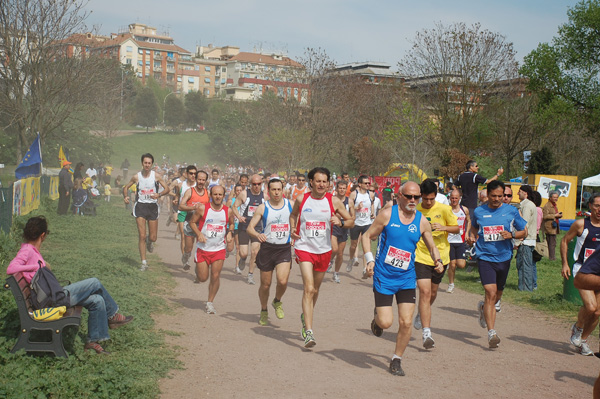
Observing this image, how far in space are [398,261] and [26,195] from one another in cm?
1552

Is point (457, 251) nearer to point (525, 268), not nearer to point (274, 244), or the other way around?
point (525, 268)

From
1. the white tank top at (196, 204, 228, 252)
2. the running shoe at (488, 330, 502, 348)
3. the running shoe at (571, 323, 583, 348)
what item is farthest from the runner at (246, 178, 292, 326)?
the running shoe at (571, 323, 583, 348)

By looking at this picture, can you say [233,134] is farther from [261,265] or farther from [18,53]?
[261,265]

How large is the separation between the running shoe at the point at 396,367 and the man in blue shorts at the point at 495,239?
1.96 metres

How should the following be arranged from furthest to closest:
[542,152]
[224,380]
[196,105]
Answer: [196,105], [542,152], [224,380]

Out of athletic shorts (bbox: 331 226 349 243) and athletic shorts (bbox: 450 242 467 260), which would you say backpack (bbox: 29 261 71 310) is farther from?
athletic shorts (bbox: 331 226 349 243)

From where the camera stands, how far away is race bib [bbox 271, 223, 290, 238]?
920 centimetres

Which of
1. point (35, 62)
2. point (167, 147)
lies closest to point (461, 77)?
point (35, 62)

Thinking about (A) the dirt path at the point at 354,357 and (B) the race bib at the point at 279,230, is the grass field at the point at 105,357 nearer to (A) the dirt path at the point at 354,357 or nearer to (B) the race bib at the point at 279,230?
(A) the dirt path at the point at 354,357

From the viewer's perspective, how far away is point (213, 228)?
10445 mm

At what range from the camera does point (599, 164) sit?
45812 millimetres

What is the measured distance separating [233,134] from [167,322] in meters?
77.4

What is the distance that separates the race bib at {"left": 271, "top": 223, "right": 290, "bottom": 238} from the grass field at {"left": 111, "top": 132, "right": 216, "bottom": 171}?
77.5 meters

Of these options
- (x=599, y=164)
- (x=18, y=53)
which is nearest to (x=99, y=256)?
(x=18, y=53)
